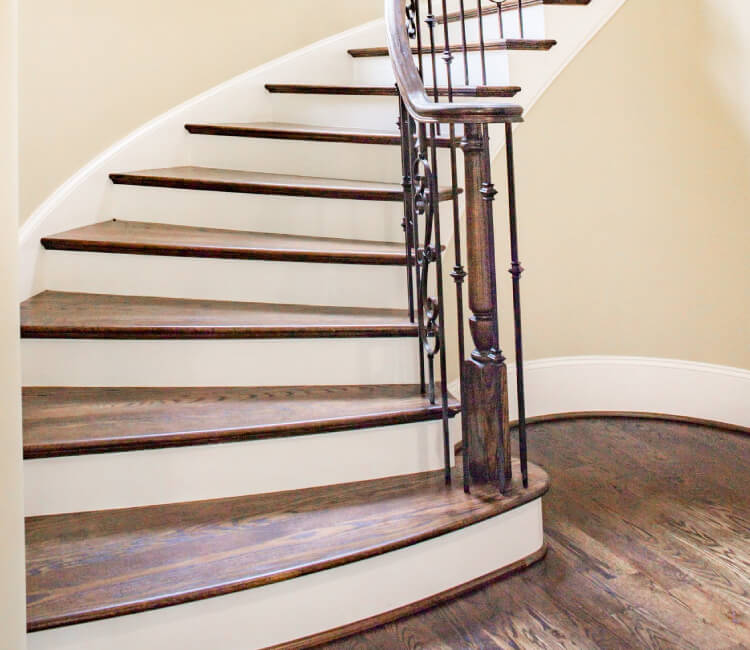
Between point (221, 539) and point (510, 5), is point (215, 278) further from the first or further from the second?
point (510, 5)

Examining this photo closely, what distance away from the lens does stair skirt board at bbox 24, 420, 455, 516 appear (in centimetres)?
171

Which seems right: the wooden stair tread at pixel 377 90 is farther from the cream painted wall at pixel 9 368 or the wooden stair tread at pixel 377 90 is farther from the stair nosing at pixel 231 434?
the cream painted wall at pixel 9 368

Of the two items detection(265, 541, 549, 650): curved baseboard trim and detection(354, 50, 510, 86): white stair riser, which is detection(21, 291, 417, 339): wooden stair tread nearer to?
detection(265, 541, 549, 650): curved baseboard trim

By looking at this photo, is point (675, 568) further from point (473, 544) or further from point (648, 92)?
point (648, 92)

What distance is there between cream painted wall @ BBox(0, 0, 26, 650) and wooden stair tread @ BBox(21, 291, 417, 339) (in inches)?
28.8

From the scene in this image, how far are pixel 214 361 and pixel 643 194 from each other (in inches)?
71.4

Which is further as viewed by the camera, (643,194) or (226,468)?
(643,194)

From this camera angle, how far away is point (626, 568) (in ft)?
5.98

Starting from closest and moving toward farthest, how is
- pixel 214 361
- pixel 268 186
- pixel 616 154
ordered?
pixel 214 361 → pixel 268 186 → pixel 616 154

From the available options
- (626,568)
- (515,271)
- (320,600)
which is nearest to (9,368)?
(320,600)

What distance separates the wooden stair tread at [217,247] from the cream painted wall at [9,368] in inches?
42.1

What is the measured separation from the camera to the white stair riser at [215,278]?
233cm

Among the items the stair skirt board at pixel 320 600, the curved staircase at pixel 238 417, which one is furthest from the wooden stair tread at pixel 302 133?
the stair skirt board at pixel 320 600

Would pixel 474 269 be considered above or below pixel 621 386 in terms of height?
above
